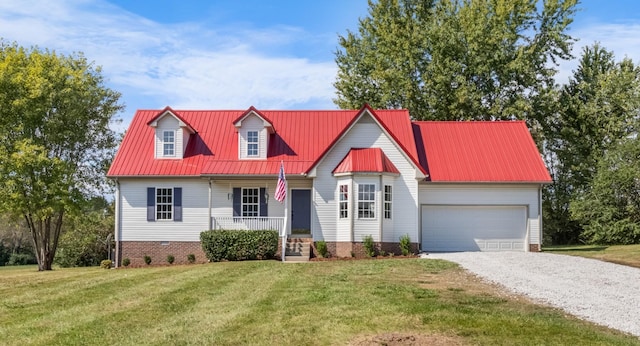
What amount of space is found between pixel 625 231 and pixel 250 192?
18.7 m

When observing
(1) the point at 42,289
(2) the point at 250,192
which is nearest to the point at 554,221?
(2) the point at 250,192

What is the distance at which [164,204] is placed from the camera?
27.7 meters

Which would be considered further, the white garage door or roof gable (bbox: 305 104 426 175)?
the white garage door

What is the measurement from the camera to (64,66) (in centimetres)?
3578

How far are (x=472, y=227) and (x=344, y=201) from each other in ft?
19.4

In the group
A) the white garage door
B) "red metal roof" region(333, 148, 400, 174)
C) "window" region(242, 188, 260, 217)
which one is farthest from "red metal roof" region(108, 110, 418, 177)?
the white garage door

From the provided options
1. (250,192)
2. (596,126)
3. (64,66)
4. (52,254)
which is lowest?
(52,254)

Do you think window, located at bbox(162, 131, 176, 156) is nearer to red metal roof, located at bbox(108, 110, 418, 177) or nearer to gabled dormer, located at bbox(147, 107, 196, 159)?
gabled dormer, located at bbox(147, 107, 196, 159)

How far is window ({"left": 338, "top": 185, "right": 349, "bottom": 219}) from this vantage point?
26.3 meters

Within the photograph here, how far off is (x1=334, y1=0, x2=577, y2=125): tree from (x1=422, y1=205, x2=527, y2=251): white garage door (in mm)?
10355

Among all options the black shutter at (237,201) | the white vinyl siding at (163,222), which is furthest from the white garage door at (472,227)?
the white vinyl siding at (163,222)

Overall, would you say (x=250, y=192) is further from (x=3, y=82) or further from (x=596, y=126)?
(x=596, y=126)

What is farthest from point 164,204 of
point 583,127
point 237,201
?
point 583,127

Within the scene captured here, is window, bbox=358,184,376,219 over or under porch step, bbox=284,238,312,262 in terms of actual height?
over
